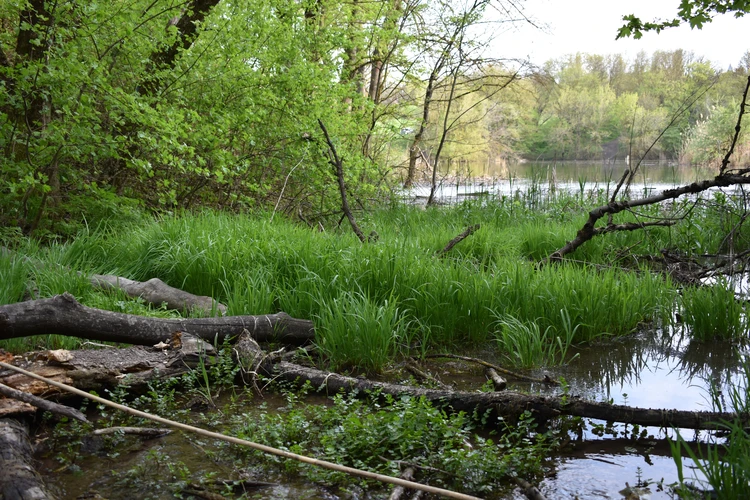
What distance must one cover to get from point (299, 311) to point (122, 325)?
1.52 m

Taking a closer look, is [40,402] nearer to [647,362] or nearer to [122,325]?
[122,325]

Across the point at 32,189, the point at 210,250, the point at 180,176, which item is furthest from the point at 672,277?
the point at 32,189

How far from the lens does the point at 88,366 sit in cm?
341

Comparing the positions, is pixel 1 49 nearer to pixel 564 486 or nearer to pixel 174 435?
pixel 174 435

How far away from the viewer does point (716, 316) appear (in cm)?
493

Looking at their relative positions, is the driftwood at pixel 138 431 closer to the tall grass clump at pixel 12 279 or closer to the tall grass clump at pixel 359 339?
the tall grass clump at pixel 359 339

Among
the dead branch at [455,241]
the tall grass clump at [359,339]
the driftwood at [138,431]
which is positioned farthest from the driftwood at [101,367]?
the dead branch at [455,241]

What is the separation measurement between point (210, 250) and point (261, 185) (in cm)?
324

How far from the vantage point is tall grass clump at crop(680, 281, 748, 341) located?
16.1 ft

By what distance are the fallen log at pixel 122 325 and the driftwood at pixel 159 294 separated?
66 cm

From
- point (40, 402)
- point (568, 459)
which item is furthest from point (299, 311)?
point (568, 459)

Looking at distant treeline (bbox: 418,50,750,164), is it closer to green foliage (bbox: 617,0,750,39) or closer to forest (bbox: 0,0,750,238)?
forest (bbox: 0,0,750,238)

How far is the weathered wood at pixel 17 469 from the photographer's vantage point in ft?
7.13

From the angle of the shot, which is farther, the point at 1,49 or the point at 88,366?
the point at 1,49
